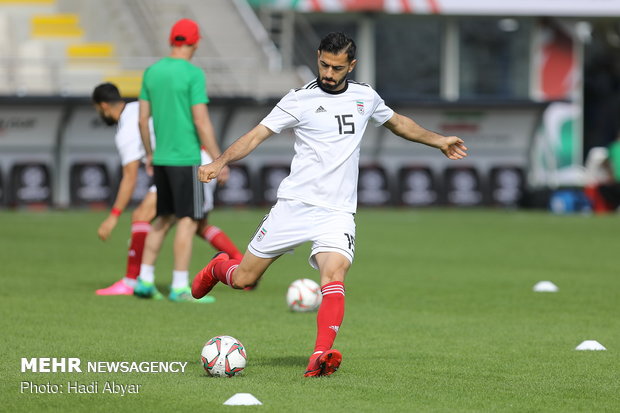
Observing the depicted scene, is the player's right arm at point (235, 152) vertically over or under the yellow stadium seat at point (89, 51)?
under

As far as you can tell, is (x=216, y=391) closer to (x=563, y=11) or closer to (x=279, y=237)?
(x=279, y=237)

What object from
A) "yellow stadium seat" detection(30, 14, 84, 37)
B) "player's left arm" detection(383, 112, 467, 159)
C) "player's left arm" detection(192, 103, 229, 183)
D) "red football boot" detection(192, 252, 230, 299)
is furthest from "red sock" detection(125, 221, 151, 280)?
"yellow stadium seat" detection(30, 14, 84, 37)

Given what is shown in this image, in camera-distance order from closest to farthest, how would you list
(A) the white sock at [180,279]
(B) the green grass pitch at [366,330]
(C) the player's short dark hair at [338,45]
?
(B) the green grass pitch at [366,330] → (C) the player's short dark hair at [338,45] → (A) the white sock at [180,279]

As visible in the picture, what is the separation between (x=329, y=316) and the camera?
295 inches

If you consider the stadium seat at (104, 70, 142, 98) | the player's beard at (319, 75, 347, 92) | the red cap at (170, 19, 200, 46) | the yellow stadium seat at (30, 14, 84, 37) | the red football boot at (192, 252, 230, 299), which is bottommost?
the red football boot at (192, 252, 230, 299)

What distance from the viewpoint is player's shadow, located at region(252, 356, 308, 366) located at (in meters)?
7.89

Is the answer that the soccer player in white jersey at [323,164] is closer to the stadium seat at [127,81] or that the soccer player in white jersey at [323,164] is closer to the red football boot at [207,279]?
the red football boot at [207,279]

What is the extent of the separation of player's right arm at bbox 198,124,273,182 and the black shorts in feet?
10.8

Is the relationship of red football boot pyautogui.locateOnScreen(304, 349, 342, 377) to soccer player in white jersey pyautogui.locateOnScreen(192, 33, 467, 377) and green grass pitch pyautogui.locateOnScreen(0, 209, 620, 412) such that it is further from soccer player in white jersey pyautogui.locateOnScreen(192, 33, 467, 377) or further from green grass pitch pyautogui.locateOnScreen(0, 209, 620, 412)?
soccer player in white jersey pyautogui.locateOnScreen(192, 33, 467, 377)

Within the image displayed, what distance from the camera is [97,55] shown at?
30.4 metres

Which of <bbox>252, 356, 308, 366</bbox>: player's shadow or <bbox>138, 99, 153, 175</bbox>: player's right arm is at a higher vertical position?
<bbox>138, 99, 153, 175</bbox>: player's right arm

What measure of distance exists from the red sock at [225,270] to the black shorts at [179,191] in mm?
2535

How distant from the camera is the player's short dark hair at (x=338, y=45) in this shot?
7.53 m

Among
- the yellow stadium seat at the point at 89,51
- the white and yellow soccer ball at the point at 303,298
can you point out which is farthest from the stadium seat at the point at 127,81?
the white and yellow soccer ball at the point at 303,298
